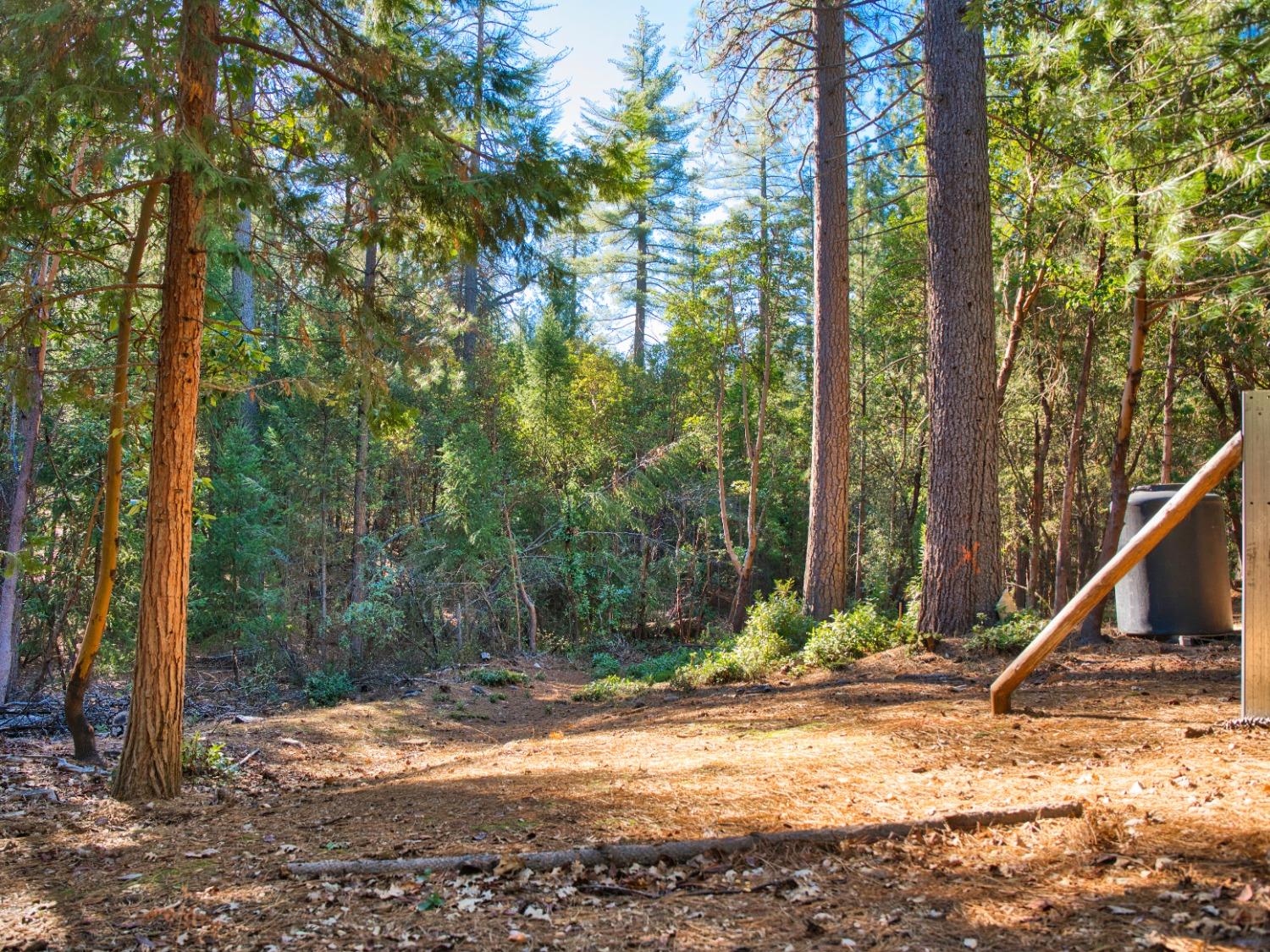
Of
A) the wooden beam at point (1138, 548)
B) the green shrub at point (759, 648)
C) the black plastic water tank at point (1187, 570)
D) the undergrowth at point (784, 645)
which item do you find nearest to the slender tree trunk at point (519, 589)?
the undergrowth at point (784, 645)

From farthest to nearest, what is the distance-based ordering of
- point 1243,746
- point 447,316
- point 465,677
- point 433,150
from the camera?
point 447,316 < point 465,677 < point 433,150 < point 1243,746

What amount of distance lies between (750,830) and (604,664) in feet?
42.3

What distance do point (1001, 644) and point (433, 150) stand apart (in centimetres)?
616

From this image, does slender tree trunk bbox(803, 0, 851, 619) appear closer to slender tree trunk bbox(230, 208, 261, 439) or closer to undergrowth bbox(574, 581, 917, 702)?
undergrowth bbox(574, 581, 917, 702)

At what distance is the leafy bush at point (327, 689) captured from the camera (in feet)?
37.0

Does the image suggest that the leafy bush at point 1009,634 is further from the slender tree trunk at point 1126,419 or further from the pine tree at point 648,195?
the pine tree at point 648,195

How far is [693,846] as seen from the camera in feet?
10.8

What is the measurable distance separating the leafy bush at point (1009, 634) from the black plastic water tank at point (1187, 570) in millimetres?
1377

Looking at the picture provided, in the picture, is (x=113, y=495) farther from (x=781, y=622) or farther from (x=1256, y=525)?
(x=781, y=622)

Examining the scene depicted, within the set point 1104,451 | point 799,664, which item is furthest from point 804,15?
point 1104,451

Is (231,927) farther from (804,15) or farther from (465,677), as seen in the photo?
(804,15)

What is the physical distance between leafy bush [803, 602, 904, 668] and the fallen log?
512 centimetres

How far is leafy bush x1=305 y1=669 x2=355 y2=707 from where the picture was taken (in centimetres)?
1127

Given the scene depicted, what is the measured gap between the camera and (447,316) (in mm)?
17922
